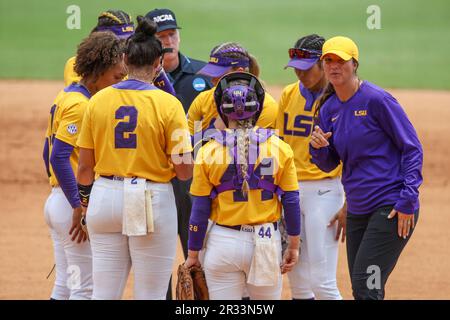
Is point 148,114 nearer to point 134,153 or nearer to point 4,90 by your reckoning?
point 134,153

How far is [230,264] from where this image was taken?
4.91m

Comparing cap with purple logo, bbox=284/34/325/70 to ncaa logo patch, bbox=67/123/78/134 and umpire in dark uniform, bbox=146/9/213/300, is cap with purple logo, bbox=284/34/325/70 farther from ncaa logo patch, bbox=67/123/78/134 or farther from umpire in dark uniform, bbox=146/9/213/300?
ncaa logo patch, bbox=67/123/78/134

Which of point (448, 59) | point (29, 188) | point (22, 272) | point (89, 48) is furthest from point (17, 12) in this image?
point (89, 48)

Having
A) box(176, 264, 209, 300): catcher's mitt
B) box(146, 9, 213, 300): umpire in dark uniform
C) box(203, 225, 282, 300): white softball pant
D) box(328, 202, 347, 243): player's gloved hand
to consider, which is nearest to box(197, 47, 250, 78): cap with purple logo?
box(146, 9, 213, 300): umpire in dark uniform

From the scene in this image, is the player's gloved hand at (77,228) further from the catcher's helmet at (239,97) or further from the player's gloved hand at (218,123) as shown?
the player's gloved hand at (218,123)

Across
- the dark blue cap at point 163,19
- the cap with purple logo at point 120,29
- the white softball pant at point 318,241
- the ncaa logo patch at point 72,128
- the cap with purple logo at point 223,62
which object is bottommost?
the white softball pant at point 318,241

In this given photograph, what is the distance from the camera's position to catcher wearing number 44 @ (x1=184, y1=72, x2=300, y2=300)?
4.91m

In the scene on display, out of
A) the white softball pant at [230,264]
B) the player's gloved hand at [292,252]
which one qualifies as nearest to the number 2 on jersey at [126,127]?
the white softball pant at [230,264]

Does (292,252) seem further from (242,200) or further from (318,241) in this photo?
(318,241)

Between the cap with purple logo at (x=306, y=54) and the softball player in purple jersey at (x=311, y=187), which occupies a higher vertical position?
the cap with purple logo at (x=306, y=54)

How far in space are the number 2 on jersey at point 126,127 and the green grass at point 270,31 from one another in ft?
46.7

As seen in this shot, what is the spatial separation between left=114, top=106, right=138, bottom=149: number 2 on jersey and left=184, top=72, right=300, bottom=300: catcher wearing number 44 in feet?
1.35

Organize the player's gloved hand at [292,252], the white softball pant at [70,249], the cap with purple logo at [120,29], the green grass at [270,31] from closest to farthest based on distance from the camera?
the player's gloved hand at [292,252], the white softball pant at [70,249], the cap with purple logo at [120,29], the green grass at [270,31]

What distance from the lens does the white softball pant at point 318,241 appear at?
20.4 ft
